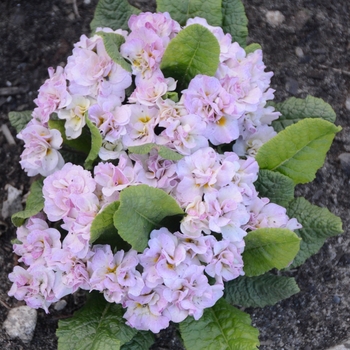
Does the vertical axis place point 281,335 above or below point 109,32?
below

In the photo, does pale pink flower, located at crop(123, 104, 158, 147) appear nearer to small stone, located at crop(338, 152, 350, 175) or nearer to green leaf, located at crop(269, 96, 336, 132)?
green leaf, located at crop(269, 96, 336, 132)

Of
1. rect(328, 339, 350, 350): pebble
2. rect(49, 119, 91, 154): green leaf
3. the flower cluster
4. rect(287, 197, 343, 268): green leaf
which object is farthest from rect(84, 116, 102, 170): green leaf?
rect(328, 339, 350, 350): pebble

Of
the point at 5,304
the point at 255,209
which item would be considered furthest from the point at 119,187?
the point at 5,304

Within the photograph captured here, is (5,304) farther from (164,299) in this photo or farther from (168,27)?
(168,27)

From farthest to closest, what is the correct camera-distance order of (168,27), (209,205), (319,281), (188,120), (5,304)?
(319,281), (5,304), (168,27), (188,120), (209,205)

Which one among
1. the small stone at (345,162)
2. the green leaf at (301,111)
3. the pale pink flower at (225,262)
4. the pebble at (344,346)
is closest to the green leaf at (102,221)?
the pale pink flower at (225,262)

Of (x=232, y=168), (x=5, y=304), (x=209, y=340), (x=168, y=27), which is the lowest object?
(x=5, y=304)

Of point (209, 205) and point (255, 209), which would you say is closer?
point (209, 205)

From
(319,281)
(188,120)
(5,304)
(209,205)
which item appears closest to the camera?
(209,205)
